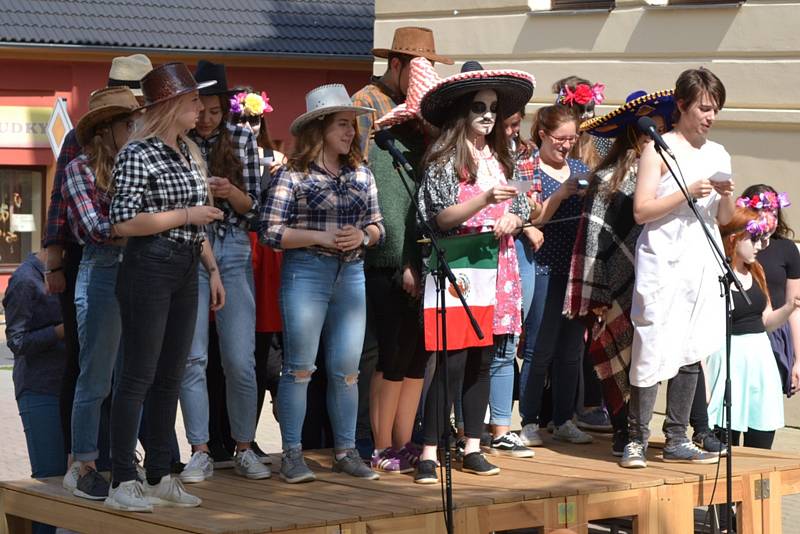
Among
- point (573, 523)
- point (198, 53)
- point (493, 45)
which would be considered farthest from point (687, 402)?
point (198, 53)

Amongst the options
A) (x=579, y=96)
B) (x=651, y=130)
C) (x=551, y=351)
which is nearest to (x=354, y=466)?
(x=551, y=351)

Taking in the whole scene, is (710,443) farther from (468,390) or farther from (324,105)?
(324,105)

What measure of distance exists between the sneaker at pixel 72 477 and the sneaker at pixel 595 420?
10.7ft

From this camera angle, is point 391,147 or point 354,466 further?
point 354,466

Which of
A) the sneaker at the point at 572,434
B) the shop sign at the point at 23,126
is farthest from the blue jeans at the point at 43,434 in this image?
the shop sign at the point at 23,126

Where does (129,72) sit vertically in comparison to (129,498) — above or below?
above

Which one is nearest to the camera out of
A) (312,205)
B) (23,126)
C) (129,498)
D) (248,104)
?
(129,498)

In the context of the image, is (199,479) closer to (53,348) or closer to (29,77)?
(53,348)

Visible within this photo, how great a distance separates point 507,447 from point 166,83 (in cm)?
276

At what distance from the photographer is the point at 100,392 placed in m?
6.93

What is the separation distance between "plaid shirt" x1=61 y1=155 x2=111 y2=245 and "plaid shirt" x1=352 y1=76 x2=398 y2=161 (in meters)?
1.46

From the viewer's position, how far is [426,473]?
7180 mm

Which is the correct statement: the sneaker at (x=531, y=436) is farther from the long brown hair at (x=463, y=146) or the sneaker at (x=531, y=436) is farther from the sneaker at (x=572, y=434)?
the long brown hair at (x=463, y=146)

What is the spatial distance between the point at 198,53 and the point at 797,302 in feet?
59.1
